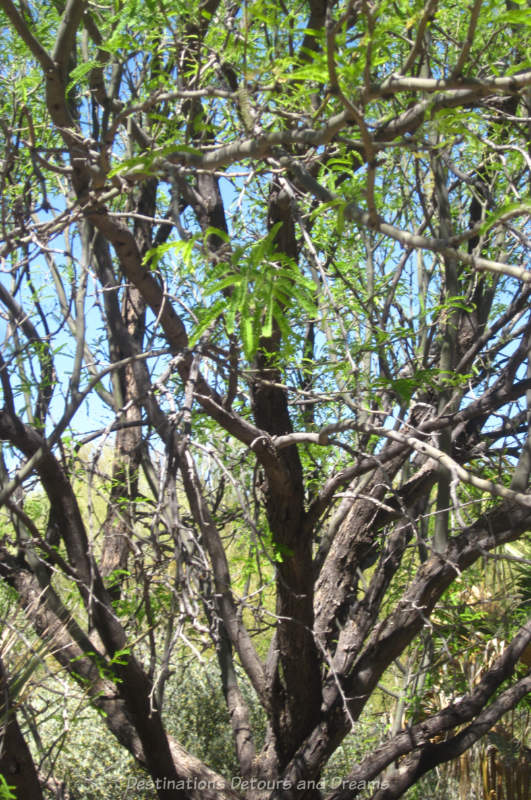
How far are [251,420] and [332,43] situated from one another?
2372 mm

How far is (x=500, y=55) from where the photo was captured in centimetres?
299

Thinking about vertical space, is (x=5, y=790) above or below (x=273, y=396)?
below

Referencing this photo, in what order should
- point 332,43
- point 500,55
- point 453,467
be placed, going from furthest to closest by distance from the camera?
point 500,55, point 453,467, point 332,43

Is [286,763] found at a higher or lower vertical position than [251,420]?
lower

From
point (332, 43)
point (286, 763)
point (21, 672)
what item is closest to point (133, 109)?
point (332, 43)

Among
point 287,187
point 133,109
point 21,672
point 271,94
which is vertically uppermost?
point 271,94

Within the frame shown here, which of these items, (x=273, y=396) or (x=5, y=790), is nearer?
(x=5, y=790)

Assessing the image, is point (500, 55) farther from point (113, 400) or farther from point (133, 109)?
point (113, 400)

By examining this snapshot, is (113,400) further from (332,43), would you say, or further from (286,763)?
(332,43)

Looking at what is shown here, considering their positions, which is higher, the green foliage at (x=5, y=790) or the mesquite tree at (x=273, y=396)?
the mesquite tree at (x=273, y=396)

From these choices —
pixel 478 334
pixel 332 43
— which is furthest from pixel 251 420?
pixel 332 43

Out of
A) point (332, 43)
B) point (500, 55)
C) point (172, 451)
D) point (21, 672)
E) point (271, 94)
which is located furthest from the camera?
point (500, 55)

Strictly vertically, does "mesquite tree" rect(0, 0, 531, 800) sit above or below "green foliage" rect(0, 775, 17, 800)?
above

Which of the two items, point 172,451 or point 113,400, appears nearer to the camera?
point 172,451
